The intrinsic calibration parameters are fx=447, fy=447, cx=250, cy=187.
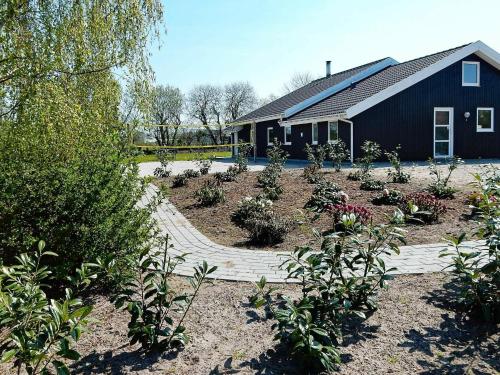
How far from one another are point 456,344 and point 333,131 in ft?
59.0

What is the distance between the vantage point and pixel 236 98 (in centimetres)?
5981

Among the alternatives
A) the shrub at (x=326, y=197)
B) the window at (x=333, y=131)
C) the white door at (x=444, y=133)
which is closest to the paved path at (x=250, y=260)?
the shrub at (x=326, y=197)

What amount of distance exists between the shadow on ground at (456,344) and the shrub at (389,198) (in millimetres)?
5024

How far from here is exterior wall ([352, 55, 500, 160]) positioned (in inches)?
770

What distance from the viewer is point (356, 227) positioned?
3584 millimetres

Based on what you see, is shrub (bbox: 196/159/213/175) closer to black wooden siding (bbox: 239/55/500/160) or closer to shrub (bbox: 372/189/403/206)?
black wooden siding (bbox: 239/55/500/160)

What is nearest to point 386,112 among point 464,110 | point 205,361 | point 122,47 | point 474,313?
point 464,110

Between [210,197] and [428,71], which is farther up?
[428,71]

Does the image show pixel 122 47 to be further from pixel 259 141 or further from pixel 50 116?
pixel 259 141

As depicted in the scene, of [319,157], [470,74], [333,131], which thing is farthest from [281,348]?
[470,74]

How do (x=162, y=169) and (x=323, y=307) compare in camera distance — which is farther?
(x=162, y=169)

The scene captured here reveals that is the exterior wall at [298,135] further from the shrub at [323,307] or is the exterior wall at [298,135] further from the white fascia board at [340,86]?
the shrub at [323,307]

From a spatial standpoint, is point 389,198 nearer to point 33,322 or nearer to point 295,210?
point 295,210

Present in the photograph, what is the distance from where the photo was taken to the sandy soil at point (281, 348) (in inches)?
118
